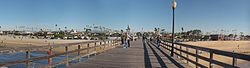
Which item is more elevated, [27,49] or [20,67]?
[27,49]

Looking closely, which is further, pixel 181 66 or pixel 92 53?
pixel 92 53

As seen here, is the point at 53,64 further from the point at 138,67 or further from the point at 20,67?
the point at 20,67

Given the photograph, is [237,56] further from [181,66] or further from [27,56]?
[181,66]

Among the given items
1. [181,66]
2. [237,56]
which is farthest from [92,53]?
[237,56]

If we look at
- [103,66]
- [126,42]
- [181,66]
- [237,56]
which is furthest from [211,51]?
[126,42]

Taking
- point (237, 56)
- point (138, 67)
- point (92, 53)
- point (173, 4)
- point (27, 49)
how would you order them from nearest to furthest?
1. point (237, 56)
2. point (27, 49)
3. point (138, 67)
4. point (92, 53)
5. point (173, 4)

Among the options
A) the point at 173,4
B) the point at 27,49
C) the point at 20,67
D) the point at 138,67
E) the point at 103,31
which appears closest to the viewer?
the point at 27,49

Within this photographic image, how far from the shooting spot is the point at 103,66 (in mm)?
14391

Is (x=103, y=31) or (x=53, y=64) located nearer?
(x=53, y=64)

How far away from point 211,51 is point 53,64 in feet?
17.2

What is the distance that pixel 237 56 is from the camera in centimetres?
751

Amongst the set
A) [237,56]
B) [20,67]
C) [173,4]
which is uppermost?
[173,4]

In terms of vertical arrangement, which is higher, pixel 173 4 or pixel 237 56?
pixel 173 4

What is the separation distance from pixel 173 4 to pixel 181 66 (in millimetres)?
9740
